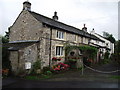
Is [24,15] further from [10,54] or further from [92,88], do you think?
[92,88]

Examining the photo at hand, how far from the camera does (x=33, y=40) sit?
13953 mm

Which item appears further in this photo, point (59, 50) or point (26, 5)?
point (59, 50)

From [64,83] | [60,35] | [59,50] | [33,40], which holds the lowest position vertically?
[64,83]

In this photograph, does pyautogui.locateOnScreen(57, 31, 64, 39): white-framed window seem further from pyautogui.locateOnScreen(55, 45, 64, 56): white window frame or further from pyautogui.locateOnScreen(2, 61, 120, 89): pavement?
pyautogui.locateOnScreen(2, 61, 120, 89): pavement

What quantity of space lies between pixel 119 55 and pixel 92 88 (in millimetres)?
7117

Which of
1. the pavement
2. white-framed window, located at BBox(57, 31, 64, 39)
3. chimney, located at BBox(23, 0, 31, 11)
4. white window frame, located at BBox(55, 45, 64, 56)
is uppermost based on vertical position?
chimney, located at BBox(23, 0, 31, 11)

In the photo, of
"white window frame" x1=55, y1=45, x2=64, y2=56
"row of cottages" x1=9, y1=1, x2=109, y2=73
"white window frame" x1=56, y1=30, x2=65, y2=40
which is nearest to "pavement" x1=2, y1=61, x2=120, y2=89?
"row of cottages" x1=9, y1=1, x2=109, y2=73

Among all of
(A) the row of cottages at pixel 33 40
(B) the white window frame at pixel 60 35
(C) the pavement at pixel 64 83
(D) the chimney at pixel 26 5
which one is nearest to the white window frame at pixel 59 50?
(A) the row of cottages at pixel 33 40

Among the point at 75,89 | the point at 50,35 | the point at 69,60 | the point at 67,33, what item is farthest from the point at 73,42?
the point at 75,89

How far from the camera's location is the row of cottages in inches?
439

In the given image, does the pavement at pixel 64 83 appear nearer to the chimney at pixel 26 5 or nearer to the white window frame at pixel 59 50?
the white window frame at pixel 59 50

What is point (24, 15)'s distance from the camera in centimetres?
1554

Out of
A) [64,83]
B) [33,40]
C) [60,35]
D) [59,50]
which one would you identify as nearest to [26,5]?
[33,40]

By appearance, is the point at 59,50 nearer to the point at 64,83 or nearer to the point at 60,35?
the point at 60,35
